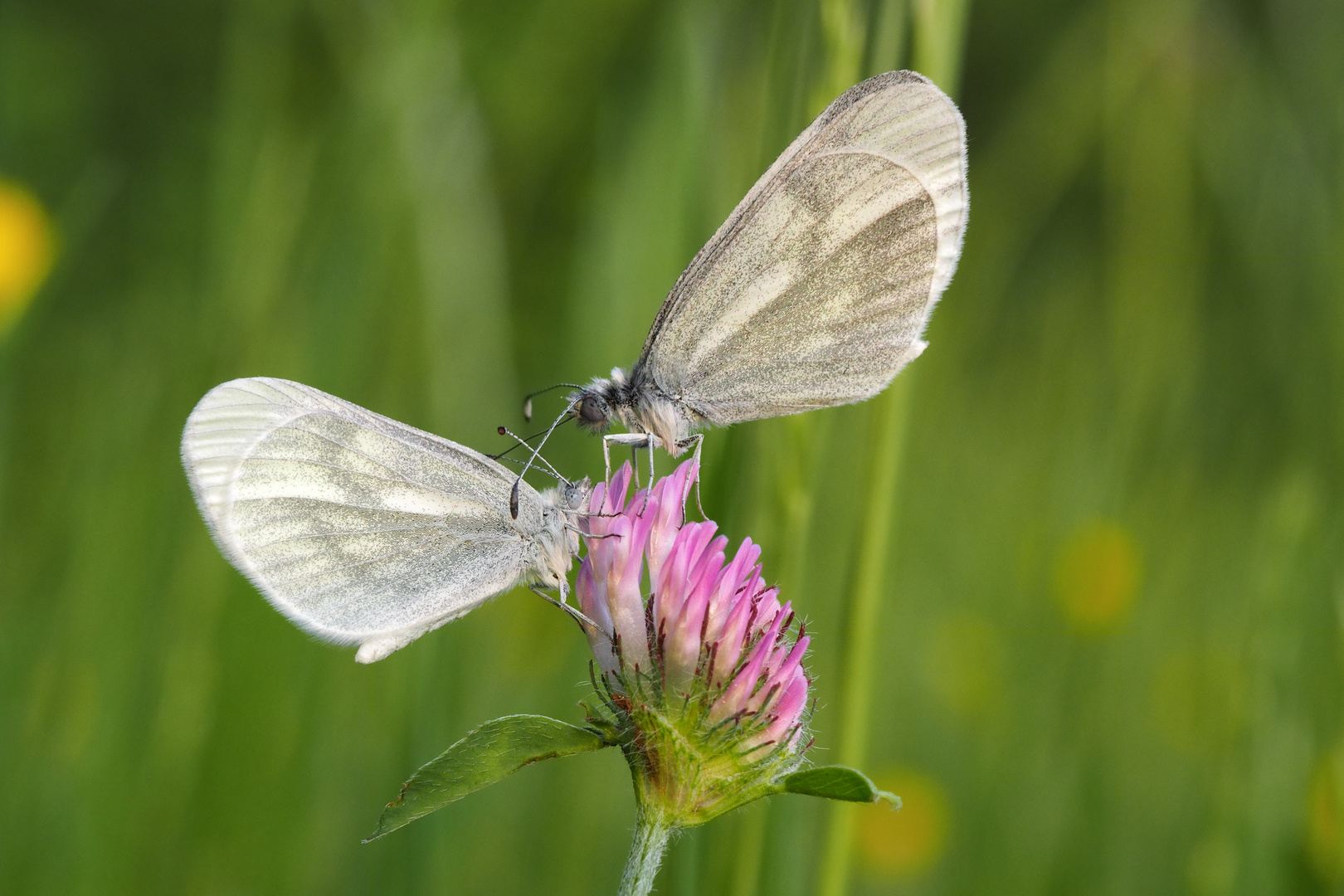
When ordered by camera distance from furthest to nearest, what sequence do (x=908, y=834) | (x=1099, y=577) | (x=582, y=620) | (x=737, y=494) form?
1. (x=1099, y=577)
2. (x=908, y=834)
3. (x=737, y=494)
4. (x=582, y=620)

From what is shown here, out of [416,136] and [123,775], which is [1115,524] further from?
[123,775]

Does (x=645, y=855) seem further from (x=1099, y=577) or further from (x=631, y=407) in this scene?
(x=1099, y=577)

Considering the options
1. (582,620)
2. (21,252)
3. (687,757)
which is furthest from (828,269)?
(21,252)

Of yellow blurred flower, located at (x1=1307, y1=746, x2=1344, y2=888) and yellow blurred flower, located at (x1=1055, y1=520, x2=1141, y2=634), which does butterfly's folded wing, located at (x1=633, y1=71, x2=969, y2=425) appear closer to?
yellow blurred flower, located at (x1=1307, y1=746, x2=1344, y2=888)

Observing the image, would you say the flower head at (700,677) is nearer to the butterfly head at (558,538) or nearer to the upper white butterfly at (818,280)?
the butterfly head at (558,538)

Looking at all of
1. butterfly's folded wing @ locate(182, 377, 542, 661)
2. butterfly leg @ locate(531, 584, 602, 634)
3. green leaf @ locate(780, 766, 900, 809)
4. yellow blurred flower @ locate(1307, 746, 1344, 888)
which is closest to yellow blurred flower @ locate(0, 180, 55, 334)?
butterfly's folded wing @ locate(182, 377, 542, 661)

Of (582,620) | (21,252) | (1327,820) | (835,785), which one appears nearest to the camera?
(835,785)
